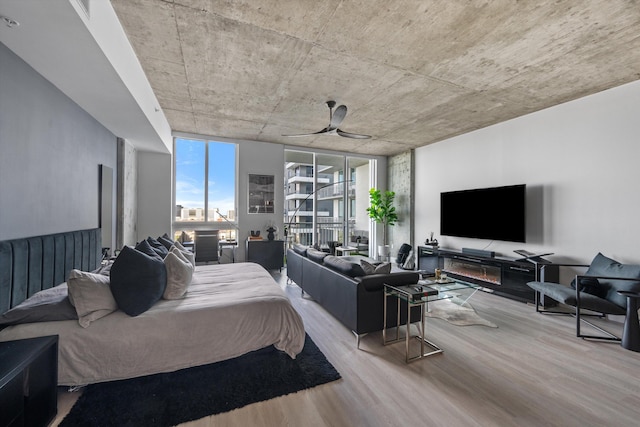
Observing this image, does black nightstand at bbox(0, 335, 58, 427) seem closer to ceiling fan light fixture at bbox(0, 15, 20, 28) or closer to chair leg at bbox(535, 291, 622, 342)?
ceiling fan light fixture at bbox(0, 15, 20, 28)

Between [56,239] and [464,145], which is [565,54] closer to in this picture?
[464,145]

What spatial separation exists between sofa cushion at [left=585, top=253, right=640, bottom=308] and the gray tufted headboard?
525cm

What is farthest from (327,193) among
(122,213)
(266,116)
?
(122,213)

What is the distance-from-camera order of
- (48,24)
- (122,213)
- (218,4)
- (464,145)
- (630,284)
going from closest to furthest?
(48,24)
(218,4)
(630,284)
(122,213)
(464,145)

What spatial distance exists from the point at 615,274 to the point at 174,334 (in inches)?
175

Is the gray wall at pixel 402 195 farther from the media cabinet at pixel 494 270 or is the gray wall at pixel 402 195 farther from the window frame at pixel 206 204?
the window frame at pixel 206 204

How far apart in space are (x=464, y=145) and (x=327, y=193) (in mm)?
3339

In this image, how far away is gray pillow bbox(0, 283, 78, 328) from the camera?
5.40ft

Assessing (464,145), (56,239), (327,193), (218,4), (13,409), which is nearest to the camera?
(13,409)

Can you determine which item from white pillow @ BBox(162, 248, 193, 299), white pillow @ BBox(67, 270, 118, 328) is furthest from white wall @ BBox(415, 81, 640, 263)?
white pillow @ BBox(67, 270, 118, 328)

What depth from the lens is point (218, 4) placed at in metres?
2.03

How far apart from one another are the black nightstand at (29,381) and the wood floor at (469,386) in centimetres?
18

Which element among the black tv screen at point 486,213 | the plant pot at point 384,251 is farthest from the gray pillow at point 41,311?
the plant pot at point 384,251

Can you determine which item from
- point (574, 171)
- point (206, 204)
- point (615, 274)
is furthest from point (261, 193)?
point (615, 274)
